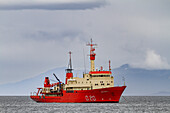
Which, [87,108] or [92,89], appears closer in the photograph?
[87,108]

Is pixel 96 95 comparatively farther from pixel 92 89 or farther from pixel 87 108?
pixel 87 108

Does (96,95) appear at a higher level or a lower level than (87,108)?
higher

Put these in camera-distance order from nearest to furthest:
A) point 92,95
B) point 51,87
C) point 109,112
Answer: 1. point 109,112
2. point 92,95
3. point 51,87

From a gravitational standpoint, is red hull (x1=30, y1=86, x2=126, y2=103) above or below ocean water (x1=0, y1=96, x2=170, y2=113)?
above

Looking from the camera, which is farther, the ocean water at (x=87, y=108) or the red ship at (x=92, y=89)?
the red ship at (x=92, y=89)

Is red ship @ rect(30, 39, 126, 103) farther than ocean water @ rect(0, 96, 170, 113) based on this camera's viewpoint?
Yes

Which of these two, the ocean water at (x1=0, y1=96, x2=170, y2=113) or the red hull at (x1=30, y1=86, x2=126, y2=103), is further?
the red hull at (x1=30, y1=86, x2=126, y2=103)

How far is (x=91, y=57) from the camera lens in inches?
3538

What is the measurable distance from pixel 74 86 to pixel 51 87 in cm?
1283

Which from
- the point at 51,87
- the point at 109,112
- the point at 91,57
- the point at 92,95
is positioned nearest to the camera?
the point at 109,112

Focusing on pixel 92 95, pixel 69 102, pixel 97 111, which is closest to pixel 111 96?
pixel 92 95

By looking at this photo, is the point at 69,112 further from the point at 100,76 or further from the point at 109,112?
the point at 100,76

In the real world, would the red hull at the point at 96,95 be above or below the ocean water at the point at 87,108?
above

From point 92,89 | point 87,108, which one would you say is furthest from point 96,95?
point 87,108
